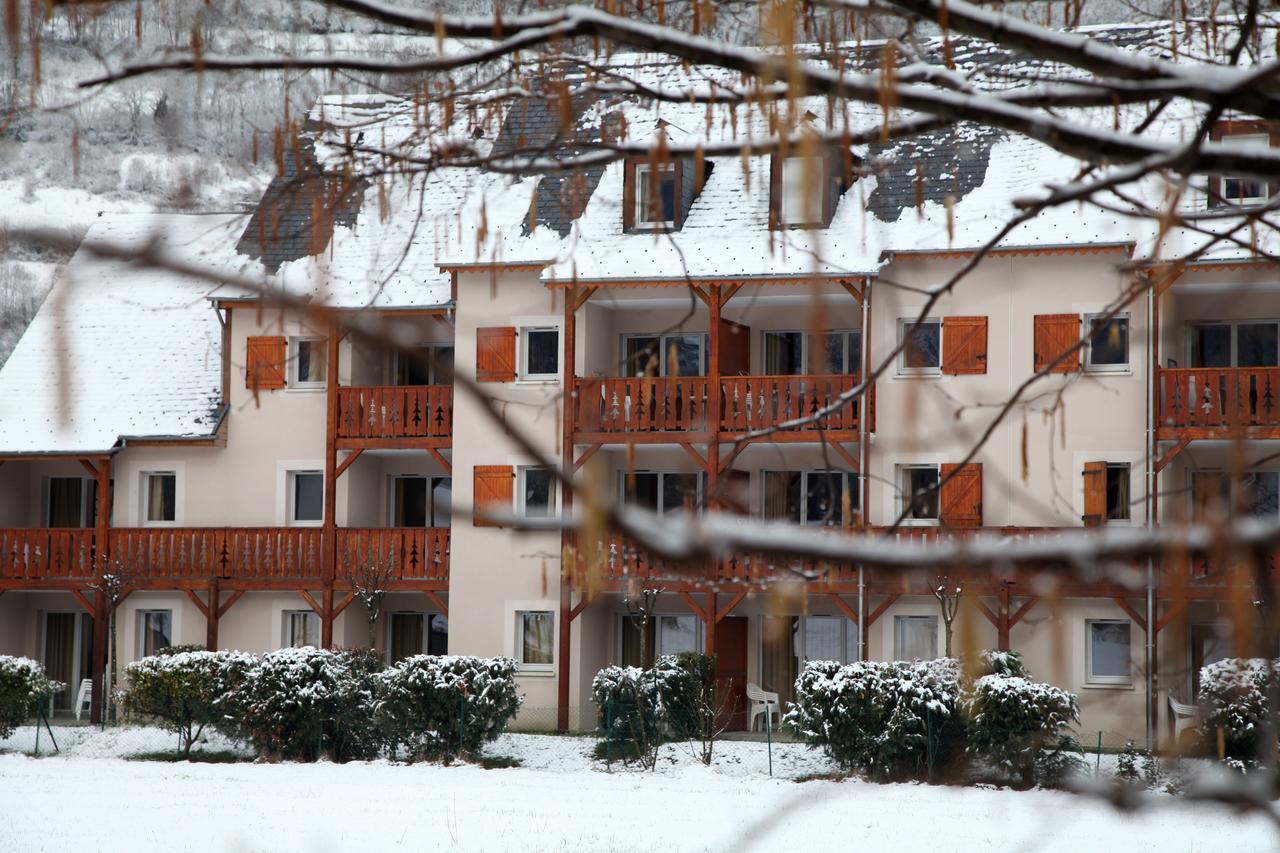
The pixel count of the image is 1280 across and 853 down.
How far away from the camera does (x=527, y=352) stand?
28.2m

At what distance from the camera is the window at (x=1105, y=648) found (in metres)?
25.2

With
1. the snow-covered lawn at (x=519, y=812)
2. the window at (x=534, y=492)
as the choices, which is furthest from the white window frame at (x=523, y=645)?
the snow-covered lawn at (x=519, y=812)

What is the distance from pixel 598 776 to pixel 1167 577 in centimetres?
1898

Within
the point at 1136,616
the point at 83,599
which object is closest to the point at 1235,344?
the point at 1136,616

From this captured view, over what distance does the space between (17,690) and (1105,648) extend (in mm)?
16372

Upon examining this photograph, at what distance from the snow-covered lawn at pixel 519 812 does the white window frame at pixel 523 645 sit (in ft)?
16.1

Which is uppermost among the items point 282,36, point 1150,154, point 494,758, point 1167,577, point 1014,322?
point 1014,322

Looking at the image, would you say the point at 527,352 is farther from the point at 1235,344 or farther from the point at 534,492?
the point at 1235,344

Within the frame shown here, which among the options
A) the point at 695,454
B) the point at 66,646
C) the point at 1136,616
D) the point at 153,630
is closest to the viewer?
the point at 1136,616

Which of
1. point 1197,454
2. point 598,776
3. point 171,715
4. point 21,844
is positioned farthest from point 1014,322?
point 21,844

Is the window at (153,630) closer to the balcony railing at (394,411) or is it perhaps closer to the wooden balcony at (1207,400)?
the balcony railing at (394,411)

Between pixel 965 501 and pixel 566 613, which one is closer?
pixel 965 501

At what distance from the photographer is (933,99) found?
13.0 ft

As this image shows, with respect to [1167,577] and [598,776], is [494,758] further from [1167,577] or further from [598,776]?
[1167,577]
